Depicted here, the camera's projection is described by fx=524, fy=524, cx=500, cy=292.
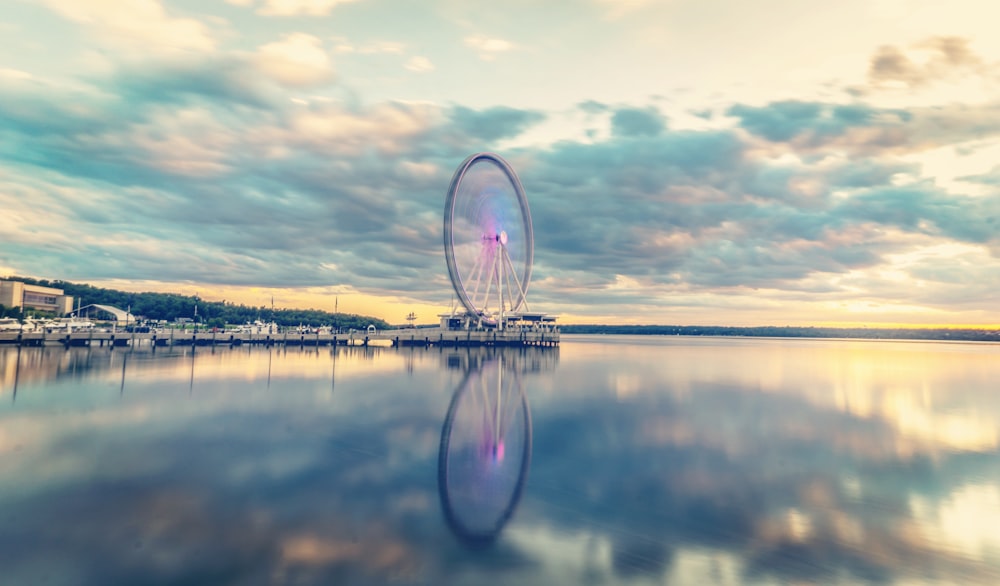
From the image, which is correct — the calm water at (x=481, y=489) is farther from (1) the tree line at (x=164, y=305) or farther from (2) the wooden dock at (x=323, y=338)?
(1) the tree line at (x=164, y=305)

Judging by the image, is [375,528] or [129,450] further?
[129,450]

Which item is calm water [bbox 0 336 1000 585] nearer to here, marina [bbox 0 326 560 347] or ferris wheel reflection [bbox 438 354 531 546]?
ferris wheel reflection [bbox 438 354 531 546]

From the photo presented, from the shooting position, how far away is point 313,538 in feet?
45.2

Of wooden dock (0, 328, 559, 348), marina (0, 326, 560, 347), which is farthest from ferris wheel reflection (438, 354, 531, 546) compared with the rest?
marina (0, 326, 560, 347)

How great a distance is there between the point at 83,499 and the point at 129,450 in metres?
7.05

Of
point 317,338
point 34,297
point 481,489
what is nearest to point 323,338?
point 317,338

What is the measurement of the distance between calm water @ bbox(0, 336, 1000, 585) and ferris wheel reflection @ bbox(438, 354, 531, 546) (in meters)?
0.13

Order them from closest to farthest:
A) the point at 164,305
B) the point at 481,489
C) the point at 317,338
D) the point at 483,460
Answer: the point at 481,489 → the point at 483,460 → the point at 317,338 → the point at 164,305

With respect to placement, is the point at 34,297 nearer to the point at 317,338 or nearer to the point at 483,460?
the point at 317,338

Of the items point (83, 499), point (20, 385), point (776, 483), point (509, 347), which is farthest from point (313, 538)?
point (509, 347)

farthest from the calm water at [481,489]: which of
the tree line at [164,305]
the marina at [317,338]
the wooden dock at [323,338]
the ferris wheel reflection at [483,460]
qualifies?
the tree line at [164,305]

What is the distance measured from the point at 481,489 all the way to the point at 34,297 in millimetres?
154035

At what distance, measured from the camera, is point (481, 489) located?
1889 cm

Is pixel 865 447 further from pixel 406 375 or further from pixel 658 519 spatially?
pixel 406 375
